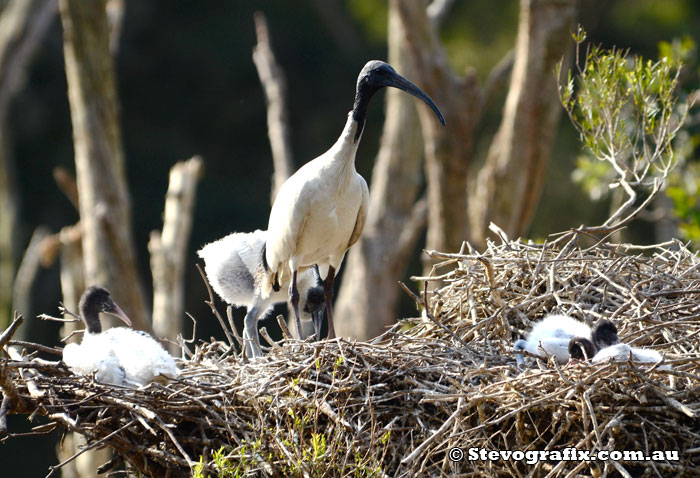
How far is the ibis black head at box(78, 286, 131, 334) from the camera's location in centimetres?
584

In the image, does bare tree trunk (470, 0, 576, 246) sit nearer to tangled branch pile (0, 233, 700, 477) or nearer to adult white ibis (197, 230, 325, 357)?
adult white ibis (197, 230, 325, 357)

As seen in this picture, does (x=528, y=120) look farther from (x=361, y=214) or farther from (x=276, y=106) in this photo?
(x=276, y=106)

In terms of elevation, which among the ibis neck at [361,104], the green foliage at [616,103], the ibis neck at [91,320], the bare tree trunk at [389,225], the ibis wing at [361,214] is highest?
the ibis neck at [361,104]

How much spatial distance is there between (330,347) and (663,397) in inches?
55.5

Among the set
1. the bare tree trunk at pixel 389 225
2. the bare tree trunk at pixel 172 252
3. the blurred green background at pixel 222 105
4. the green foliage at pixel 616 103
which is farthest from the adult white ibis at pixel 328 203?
the blurred green background at pixel 222 105

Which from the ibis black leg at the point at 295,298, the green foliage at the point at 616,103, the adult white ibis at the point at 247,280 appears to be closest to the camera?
the green foliage at the point at 616,103

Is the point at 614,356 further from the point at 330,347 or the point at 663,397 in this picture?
the point at 330,347

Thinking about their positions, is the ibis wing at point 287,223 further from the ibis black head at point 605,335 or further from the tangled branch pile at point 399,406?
the ibis black head at point 605,335

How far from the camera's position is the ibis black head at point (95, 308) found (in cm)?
Result: 584

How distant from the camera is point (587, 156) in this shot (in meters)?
9.59

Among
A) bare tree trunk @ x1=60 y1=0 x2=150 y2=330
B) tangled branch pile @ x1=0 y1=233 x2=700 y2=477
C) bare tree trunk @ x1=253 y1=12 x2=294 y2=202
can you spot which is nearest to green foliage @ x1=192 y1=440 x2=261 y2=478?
tangled branch pile @ x1=0 y1=233 x2=700 y2=477

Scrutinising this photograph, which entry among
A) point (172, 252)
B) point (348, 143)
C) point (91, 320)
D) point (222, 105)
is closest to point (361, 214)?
point (348, 143)

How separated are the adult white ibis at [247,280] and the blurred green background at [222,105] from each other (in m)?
10.4

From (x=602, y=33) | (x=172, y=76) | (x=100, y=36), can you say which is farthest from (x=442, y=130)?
(x=172, y=76)
